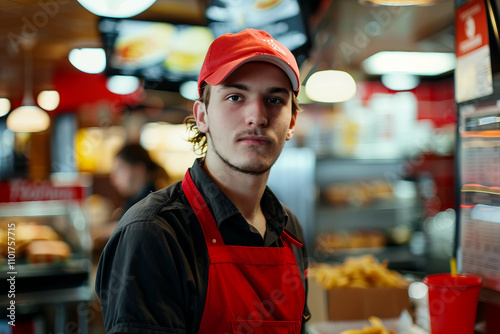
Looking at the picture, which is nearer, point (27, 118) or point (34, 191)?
point (34, 191)

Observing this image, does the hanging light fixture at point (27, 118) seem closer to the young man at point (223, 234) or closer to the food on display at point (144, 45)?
the food on display at point (144, 45)

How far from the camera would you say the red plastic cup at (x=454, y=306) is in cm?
169

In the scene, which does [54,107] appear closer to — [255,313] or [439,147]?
[439,147]

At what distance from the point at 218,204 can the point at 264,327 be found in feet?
1.33

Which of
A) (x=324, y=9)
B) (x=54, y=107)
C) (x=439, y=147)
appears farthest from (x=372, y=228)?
(x=54, y=107)

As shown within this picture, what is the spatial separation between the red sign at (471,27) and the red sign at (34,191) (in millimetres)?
2927

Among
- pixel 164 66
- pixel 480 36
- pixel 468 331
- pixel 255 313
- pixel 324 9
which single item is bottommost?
pixel 468 331

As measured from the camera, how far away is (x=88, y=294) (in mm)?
3521

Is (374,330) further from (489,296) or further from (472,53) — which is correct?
(472,53)

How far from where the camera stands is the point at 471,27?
1.96 meters

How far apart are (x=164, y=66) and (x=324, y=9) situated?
1.46 m

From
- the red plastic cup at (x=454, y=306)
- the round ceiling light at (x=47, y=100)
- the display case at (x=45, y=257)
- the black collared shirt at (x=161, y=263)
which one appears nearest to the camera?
the black collared shirt at (x=161, y=263)

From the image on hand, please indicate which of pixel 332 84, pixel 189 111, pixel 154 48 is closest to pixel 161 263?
pixel 154 48

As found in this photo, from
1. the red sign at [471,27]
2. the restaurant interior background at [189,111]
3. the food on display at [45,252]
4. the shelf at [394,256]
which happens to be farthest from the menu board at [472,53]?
the shelf at [394,256]
